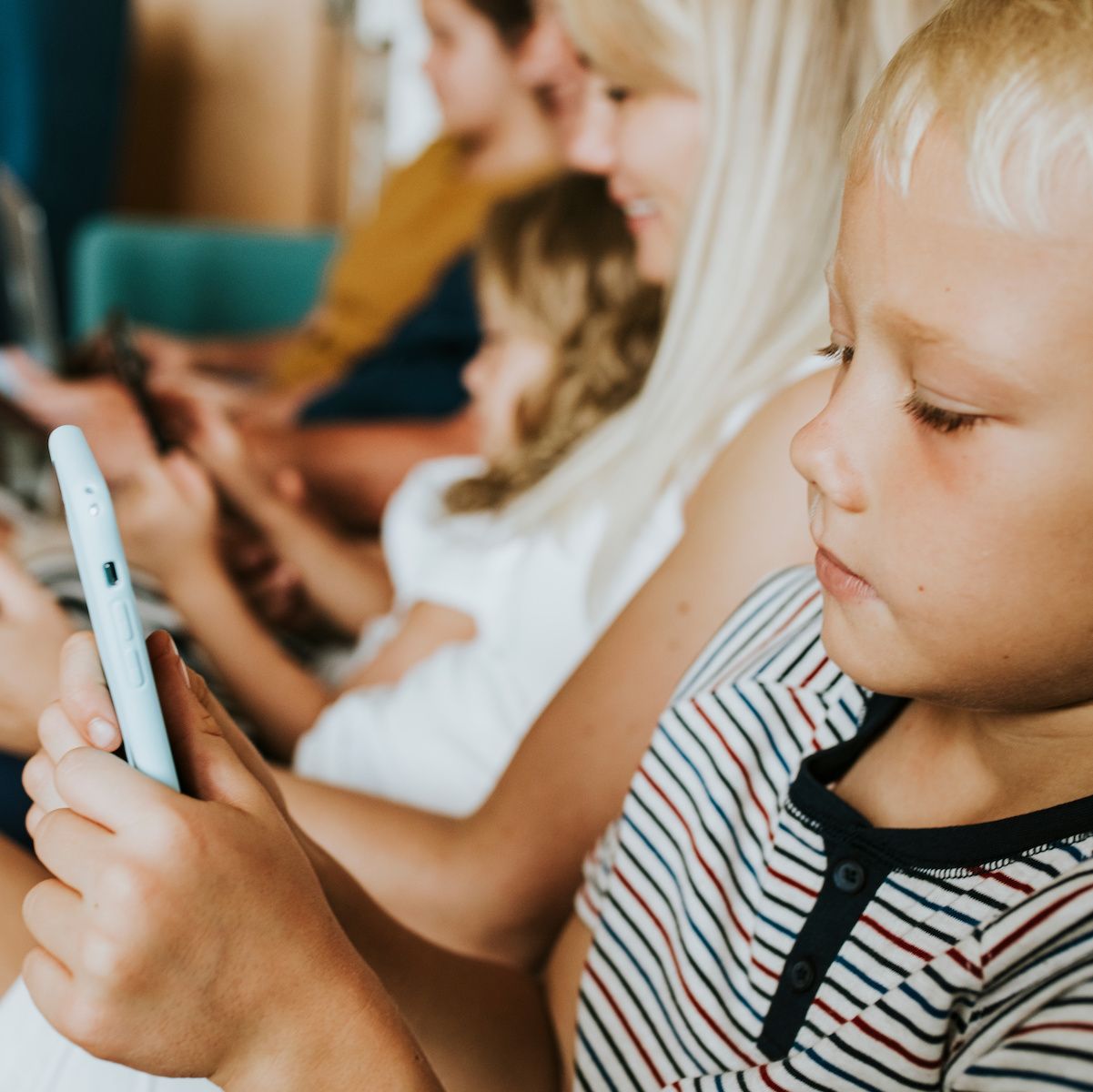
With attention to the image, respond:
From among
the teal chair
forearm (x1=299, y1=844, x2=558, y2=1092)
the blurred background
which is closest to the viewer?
forearm (x1=299, y1=844, x2=558, y2=1092)

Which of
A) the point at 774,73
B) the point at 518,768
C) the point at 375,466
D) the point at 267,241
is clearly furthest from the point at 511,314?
the point at 267,241

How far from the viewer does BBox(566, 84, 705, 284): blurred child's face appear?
0.93 metres

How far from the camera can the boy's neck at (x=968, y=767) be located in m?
0.45

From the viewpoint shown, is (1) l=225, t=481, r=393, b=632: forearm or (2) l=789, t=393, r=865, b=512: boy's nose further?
(1) l=225, t=481, r=393, b=632: forearm

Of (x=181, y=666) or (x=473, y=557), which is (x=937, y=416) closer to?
(x=181, y=666)

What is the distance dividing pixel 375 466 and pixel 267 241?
104 centimetres

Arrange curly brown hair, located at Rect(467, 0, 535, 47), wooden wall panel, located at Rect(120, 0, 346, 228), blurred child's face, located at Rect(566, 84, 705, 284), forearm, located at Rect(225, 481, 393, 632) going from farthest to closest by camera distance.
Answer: wooden wall panel, located at Rect(120, 0, 346, 228) → curly brown hair, located at Rect(467, 0, 535, 47) → forearm, located at Rect(225, 481, 393, 632) → blurred child's face, located at Rect(566, 84, 705, 284)

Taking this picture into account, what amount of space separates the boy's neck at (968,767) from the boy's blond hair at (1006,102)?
0.19 meters

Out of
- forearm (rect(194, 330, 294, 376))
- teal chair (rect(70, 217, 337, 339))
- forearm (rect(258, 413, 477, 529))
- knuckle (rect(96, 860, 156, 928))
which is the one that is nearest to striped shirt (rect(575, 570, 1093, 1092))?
knuckle (rect(96, 860, 156, 928))

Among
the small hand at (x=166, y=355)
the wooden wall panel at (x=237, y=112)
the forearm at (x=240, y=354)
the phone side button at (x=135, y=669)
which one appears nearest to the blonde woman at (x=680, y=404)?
→ the phone side button at (x=135, y=669)

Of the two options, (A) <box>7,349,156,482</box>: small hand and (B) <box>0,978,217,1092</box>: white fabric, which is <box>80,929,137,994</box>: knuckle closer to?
(B) <box>0,978,217,1092</box>: white fabric

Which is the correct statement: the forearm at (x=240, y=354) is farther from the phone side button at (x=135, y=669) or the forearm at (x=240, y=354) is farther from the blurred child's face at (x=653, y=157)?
the phone side button at (x=135, y=669)

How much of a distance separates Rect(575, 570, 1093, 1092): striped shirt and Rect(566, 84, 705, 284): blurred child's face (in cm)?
45

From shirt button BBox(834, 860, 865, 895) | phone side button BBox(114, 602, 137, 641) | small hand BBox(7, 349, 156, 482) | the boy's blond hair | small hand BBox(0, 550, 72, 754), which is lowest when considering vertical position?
small hand BBox(7, 349, 156, 482)
